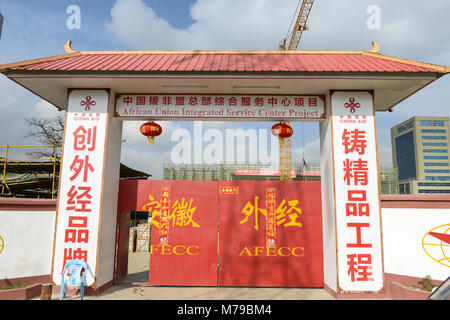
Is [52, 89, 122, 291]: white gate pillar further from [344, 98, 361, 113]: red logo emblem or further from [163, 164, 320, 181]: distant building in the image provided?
[163, 164, 320, 181]: distant building

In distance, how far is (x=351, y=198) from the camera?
265 inches

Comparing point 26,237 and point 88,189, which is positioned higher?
point 88,189

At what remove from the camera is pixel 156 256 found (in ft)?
24.9

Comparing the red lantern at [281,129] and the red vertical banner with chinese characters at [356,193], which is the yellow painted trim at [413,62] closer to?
the red vertical banner with chinese characters at [356,193]

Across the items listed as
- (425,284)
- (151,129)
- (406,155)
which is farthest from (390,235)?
(406,155)

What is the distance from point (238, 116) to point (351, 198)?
3.42 metres

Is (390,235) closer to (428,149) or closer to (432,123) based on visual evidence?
(428,149)

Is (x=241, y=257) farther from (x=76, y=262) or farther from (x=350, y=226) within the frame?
(x=76, y=262)

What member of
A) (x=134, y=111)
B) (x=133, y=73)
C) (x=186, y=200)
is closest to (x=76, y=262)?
(x=186, y=200)

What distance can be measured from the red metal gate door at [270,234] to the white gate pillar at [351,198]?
0.39 meters

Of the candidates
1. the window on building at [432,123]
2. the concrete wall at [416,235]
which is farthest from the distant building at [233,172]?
the window on building at [432,123]

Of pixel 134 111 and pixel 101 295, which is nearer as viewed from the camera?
pixel 101 295

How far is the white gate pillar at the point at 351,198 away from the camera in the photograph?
6508 mm

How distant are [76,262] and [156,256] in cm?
192
